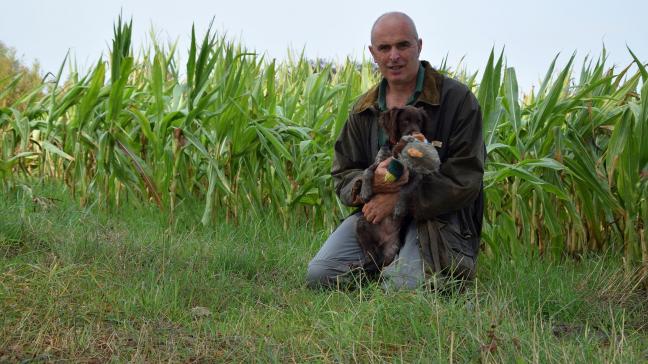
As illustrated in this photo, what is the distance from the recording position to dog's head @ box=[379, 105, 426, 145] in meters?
3.54

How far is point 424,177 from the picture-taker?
3721 mm

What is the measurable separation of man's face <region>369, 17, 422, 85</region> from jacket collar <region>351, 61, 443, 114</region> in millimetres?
83

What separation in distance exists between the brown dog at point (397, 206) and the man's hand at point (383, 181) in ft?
0.07

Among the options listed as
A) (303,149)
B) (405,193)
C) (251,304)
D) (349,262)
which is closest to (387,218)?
(405,193)

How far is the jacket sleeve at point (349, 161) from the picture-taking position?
3.99 m

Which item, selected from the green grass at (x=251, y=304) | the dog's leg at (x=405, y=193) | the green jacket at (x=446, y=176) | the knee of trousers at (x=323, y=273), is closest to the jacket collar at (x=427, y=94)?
the green jacket at (x=446, y=176)

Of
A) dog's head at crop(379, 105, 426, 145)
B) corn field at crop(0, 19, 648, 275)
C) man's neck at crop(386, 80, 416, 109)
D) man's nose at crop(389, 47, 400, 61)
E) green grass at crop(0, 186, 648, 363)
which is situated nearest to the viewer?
green grass at crop(0, 186, 648, 363)

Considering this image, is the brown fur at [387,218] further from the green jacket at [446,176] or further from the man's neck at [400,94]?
the man's neck at [400,94]

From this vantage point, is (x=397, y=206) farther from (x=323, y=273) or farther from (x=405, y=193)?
(x=323, y=273)

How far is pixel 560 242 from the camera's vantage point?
4.69 meters

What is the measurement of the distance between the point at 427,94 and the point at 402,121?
0.35 meters

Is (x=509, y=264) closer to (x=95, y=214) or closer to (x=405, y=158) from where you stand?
(x=405, y=158)

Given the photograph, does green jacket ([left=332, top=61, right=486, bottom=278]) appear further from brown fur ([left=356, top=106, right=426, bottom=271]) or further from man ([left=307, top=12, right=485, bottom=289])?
brown fur ([left=356, top=106, right=426, bottom=271])

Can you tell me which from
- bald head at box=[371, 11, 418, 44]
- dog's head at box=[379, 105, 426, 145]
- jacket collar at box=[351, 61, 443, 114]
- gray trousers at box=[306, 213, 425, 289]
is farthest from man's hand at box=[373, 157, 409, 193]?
bald head at box=[371, 11, 418, 44]
